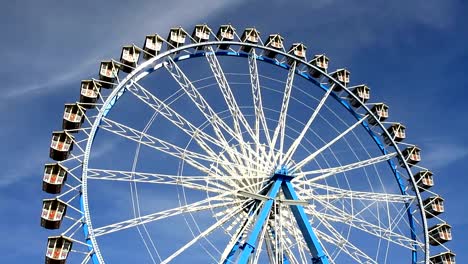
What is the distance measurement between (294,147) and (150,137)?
6.51 m

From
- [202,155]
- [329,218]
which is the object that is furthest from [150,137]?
[329,218]

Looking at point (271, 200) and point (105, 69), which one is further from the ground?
point (105, 69)

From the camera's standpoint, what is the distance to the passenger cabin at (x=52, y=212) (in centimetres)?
2250

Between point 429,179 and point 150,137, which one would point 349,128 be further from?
point 150,137

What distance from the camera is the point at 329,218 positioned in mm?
→ 26141

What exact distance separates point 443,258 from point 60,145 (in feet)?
64.0

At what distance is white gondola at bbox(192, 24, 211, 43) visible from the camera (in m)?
29.6

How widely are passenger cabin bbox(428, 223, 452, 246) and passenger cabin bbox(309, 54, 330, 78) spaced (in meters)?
9.74

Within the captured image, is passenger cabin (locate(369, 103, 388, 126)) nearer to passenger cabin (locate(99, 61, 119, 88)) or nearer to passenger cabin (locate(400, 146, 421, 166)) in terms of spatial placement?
passenger cabin (locate(400, 146, 421, 166))

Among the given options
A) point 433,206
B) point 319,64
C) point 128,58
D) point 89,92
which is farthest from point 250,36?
point 433,206

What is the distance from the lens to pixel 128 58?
87.6ft

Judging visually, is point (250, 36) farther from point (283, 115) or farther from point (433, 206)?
point (433, 206)

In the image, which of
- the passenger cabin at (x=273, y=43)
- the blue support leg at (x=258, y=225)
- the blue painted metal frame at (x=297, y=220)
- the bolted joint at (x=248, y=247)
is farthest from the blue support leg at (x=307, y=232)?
the passenger cabin at (x=273, y=43)

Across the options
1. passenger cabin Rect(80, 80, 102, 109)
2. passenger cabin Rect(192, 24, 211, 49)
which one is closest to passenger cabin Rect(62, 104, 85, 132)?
passenger cabin Rect(80, 80, 102, 109)
